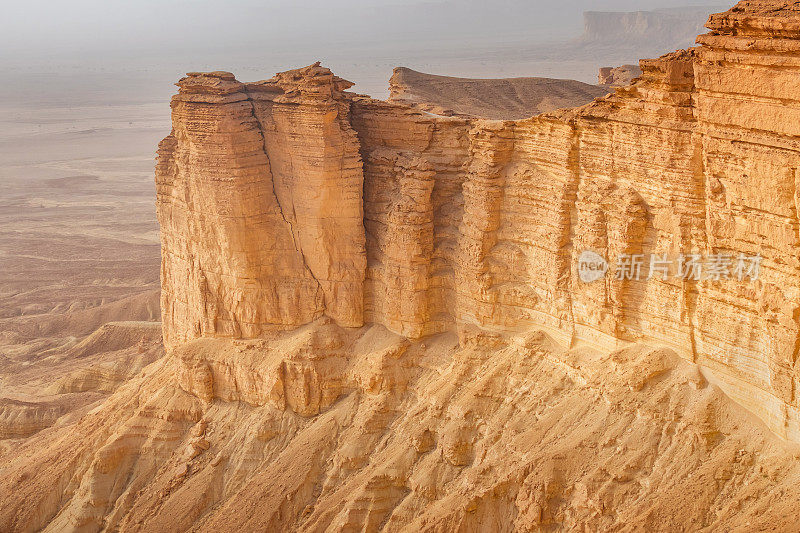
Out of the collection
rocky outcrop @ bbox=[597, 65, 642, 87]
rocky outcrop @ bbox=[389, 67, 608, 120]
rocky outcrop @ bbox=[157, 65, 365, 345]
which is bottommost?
rocky outcrop @ bbox=[157, 65, 365, 345]

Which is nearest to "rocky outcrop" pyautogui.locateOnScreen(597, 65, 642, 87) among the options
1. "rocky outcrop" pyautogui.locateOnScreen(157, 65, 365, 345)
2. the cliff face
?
the cliff face

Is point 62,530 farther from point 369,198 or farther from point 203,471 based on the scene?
point 369,198

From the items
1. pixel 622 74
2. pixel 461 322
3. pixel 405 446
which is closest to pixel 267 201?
pixel 461 322

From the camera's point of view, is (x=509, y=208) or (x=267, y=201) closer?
(x=509, y=208)

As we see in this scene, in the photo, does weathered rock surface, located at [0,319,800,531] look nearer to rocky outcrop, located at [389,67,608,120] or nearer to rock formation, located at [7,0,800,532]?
rock formation, located at [7,0,800,532]

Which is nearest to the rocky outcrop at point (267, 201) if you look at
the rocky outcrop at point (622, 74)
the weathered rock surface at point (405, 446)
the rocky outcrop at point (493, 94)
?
the weathered rock surface at point (405, 446)

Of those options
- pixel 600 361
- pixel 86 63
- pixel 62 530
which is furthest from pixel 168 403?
pixel 86 63

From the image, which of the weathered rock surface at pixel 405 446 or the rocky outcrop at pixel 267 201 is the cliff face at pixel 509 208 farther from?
the weathered rock surface at pixel 405 446

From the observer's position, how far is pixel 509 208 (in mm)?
23516

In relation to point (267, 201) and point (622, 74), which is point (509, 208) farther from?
point (622, 74)

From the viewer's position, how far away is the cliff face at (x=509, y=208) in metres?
18.5

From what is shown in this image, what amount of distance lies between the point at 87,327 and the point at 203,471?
2112 cm

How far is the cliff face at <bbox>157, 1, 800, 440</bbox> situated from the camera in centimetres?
1850

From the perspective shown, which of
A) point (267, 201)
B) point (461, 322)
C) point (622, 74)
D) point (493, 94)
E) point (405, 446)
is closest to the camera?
point (405, 446)
